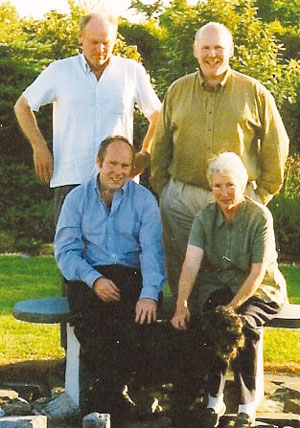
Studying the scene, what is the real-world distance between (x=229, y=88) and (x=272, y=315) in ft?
3.82

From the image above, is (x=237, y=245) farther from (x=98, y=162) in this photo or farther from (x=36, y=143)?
(x=36, y=143)

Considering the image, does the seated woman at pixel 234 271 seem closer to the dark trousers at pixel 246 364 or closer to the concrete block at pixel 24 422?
the dark trousers at pixel 246 364

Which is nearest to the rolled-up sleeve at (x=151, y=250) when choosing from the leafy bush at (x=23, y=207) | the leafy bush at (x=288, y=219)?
the leafy bush at (x=288, y=219)

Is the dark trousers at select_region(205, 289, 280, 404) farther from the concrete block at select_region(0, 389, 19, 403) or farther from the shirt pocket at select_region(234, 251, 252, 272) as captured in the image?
the concrete block at select_region(0, 389, 19, 403)

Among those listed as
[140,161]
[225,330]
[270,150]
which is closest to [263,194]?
[270,150]

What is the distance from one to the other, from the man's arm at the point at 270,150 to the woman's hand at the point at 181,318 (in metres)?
0.87

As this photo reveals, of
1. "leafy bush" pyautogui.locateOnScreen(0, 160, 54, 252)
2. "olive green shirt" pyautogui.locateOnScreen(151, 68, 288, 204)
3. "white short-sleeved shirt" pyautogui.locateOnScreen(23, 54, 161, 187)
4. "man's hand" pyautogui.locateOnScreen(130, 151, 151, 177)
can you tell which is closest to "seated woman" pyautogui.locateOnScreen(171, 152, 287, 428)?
"olive green shirt" pyautogui.locateOnScreen(151, 68, 288, 204)

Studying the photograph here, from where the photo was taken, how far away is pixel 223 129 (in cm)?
471

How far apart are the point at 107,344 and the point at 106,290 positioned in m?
0.24

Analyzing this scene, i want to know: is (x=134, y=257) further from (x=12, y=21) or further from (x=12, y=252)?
(x=12, y=21)

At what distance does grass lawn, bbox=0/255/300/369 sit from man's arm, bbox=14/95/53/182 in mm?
1077

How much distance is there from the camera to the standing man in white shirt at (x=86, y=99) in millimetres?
4852

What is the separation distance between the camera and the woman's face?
169 inches

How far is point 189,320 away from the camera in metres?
4.33
